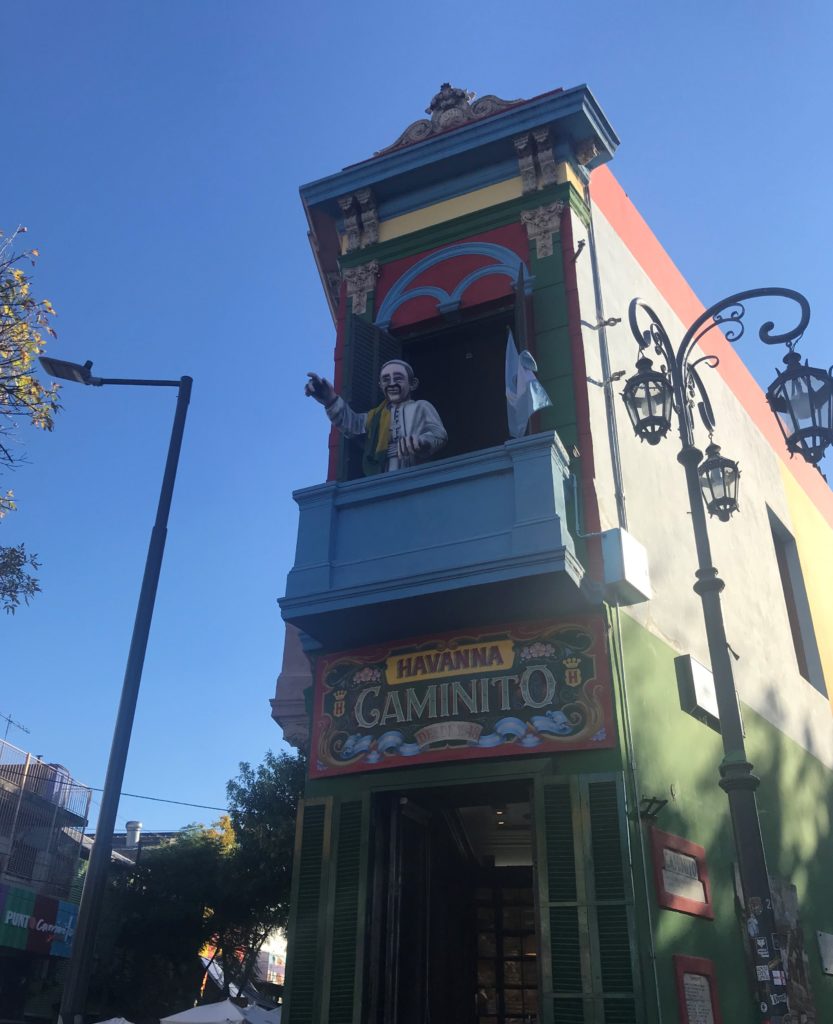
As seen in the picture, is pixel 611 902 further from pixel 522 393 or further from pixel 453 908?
pixel 522 393

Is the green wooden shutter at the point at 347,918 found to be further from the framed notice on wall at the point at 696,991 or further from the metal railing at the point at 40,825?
the metal railing at the point at 40,825

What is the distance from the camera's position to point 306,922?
9.18 metres

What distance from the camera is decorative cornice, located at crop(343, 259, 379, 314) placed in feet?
41.3

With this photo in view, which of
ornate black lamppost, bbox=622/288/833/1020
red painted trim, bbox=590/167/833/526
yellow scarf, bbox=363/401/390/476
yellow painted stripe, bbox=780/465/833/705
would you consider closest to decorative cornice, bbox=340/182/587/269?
red painted trim, bbox=590/167/833/526

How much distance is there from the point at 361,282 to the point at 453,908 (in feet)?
26.1

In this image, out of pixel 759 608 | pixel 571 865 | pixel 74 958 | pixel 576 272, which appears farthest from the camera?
pixel 759 608

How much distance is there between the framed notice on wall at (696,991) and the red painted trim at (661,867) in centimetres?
43

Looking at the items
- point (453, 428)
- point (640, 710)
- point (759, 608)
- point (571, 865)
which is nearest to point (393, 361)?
point (453, 428)

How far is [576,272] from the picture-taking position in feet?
37.5

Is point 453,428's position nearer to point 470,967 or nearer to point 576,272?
point 576,272

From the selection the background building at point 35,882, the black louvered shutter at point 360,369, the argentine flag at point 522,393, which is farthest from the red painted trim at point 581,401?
the background building at point 35,882

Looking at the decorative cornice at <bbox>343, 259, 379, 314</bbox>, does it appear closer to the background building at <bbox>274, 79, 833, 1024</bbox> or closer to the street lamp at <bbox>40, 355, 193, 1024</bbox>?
the background building at <bbox>274, 79, 833, 1024</bbox>

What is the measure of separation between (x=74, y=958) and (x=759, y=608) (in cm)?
1066

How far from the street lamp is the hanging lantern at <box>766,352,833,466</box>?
609cm
